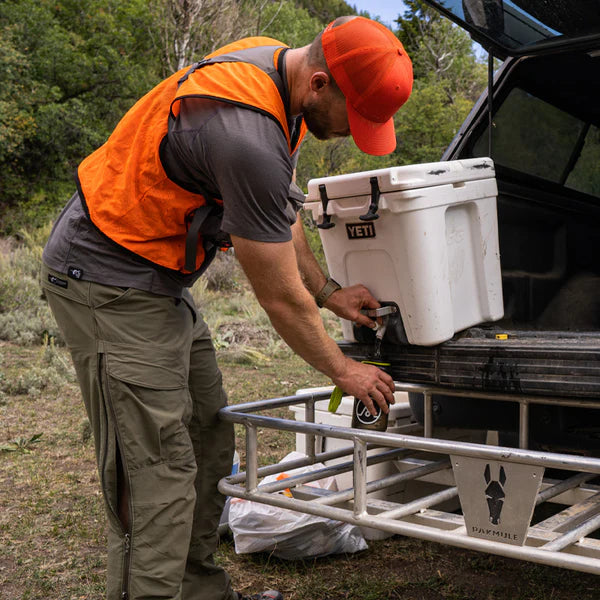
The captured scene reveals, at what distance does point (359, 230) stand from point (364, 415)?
2.05 feet

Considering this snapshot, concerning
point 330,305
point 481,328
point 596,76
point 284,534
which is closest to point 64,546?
point 284,534

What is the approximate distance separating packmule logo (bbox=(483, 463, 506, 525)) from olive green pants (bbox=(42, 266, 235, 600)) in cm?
95

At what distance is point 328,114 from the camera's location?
7.28ft

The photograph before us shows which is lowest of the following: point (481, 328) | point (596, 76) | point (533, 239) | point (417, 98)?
point (481, 328)

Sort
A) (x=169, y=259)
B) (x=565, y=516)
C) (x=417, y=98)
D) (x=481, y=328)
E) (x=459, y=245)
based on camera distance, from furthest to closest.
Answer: (x=417, y=98) → (x=481, y=328) → (x=459, y=245) → (x=169, y=259) → (x=565, y=516)

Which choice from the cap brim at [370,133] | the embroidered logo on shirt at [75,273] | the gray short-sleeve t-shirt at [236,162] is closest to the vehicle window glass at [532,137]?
the cap brim at [370,133]

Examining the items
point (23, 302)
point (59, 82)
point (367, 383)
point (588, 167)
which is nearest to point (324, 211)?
point (367, 383)

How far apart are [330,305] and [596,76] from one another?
1730 millimetres

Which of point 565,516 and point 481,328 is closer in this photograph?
point 565,516

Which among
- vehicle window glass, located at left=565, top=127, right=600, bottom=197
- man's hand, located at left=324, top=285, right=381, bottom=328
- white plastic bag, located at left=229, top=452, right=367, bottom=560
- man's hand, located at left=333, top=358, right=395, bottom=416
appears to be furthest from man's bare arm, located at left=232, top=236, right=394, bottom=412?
vehicle window glass, located at left=565, top=127, right=600, bottom=197

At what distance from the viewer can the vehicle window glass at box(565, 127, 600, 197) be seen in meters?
3.68

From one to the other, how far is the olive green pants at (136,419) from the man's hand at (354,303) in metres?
0.55

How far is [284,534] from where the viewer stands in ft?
10.0

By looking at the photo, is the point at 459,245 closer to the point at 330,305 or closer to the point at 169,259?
the point at 330,305
